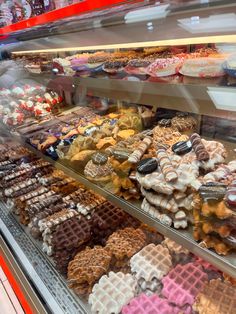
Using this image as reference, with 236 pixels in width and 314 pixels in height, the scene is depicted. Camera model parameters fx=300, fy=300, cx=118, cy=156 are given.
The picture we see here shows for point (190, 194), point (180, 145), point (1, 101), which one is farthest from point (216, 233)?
point (1, 101)

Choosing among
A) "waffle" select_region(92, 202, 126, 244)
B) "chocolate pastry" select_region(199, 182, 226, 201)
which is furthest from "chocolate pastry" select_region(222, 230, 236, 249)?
"waffle" select_region(92, 202, 126, 244)

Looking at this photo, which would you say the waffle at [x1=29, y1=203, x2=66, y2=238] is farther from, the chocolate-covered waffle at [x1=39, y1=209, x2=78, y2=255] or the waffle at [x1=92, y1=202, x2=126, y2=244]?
the waffle at [x1=92, y1=202, x2=126, y2=244]

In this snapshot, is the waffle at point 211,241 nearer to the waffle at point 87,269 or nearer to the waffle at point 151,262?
the waffle at point 151,262

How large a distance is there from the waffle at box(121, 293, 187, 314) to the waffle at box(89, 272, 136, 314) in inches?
1.2

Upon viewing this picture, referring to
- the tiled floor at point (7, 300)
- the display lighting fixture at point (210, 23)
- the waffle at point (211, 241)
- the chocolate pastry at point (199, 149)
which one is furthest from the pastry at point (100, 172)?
the tiled floor at point (7, 300)

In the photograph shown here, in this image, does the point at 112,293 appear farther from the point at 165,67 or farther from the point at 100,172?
the point at 165,67

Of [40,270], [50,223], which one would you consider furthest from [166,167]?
[40,270]

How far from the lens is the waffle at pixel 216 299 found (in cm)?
92

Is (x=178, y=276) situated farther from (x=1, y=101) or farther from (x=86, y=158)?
(x=1, y=101)

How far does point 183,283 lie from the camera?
1.09 m

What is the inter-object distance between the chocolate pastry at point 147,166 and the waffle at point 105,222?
1.72ft

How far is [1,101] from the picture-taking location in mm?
2742

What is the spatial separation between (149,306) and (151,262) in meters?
0.18

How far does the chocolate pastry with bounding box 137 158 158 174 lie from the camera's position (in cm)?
101
